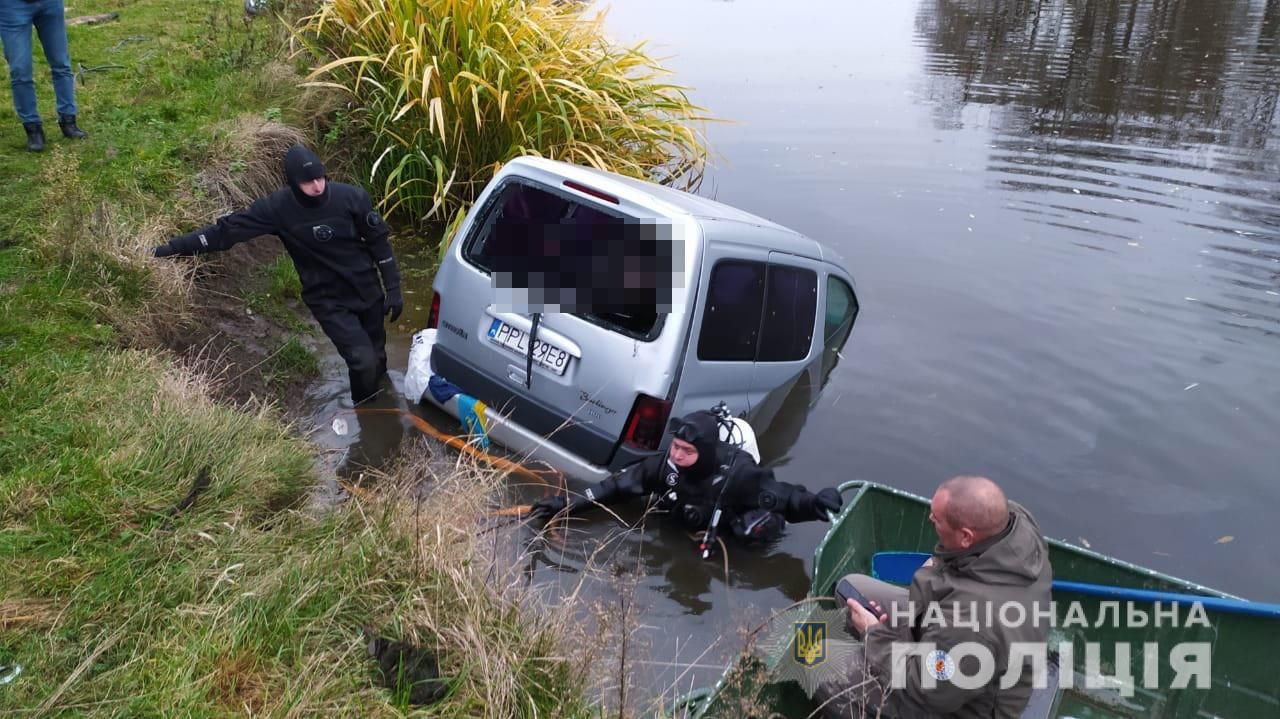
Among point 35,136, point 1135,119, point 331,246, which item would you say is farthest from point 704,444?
point 1135,119

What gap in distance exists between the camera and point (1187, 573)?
5602 millimetres

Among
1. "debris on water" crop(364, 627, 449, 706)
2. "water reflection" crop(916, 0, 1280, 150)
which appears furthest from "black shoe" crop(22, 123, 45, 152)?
"water reflection" crop(916, 0, 1280, 150)

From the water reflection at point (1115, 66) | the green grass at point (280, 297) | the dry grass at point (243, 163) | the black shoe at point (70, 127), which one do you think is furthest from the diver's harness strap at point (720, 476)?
the water reflection at point (1115, 66)

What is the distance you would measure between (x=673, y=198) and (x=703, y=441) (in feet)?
5.64

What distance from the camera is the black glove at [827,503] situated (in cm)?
484

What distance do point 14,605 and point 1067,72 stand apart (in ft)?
69.9

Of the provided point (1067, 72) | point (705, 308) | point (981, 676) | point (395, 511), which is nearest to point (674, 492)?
point (705, 308)

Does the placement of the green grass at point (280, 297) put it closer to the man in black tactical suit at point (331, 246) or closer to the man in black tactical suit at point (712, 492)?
the man in black tactical suit at point (331, 246)

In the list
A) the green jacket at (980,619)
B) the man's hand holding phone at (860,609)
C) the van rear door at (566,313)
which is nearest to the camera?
the green jacket at (980,619)

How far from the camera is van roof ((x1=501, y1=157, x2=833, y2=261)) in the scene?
17.0 ft

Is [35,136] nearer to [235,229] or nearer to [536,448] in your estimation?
[235,229]

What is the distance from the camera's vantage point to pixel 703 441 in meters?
4.70

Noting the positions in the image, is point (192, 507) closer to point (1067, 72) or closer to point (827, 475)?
point (827, 475)

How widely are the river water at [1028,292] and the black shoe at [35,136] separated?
332cm
